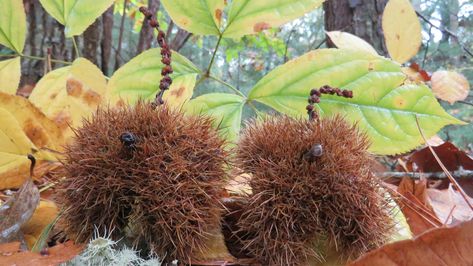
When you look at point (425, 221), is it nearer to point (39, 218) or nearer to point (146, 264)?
point (146, 264)

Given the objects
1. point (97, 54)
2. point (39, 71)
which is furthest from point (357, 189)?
point (97, 54)

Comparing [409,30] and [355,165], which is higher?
[409,30]

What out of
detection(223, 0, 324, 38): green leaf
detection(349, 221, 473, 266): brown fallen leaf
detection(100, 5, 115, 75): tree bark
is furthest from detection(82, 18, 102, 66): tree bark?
detection(349, 221, 473, 266): brown fallen leaf

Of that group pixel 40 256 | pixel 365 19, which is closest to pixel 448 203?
pixel 40 256

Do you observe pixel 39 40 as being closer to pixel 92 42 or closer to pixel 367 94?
pixel 92 42

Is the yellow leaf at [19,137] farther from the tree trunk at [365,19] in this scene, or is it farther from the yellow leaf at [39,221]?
the tree trunk at [365,19]

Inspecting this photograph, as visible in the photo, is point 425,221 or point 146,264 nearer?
point 146,264
